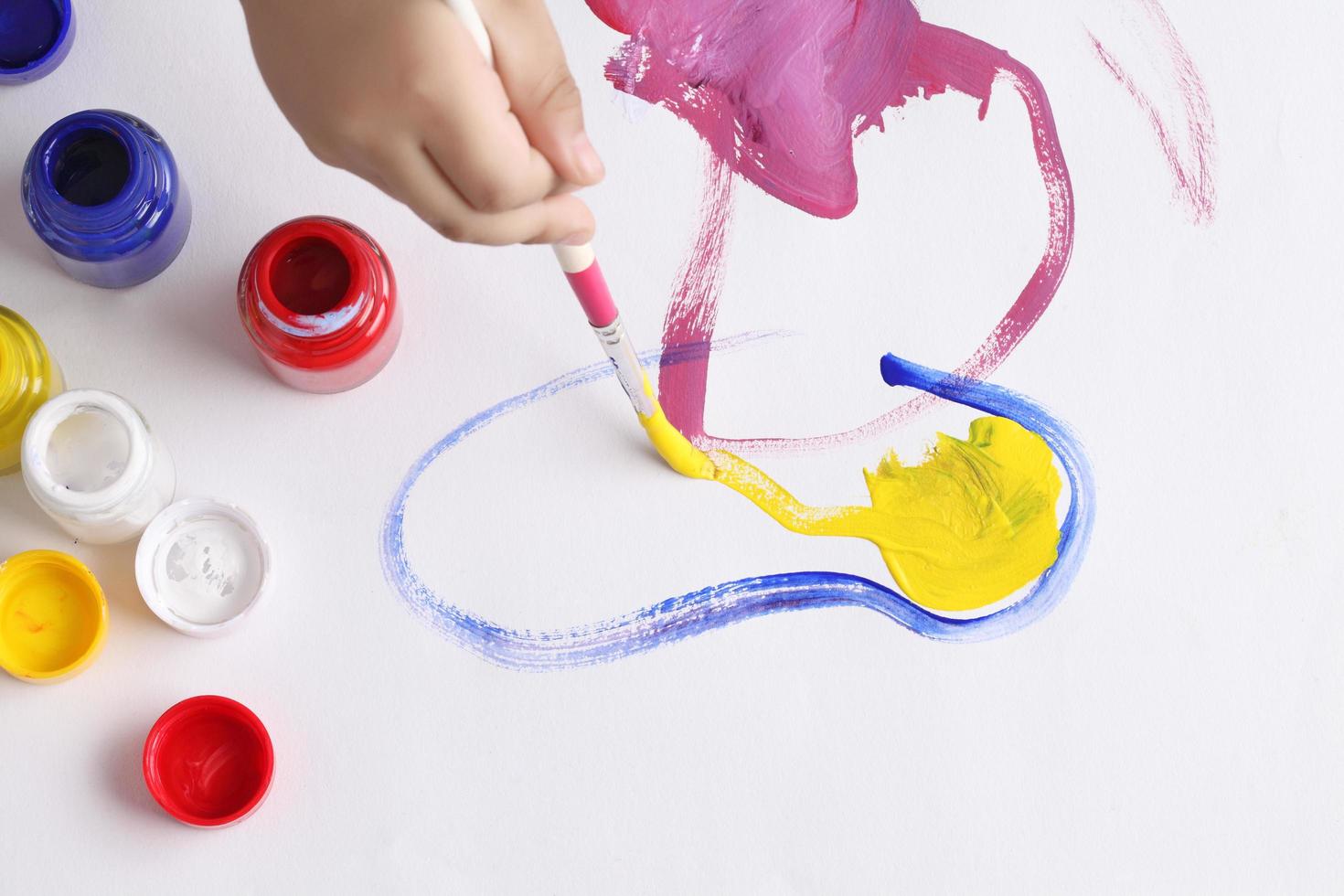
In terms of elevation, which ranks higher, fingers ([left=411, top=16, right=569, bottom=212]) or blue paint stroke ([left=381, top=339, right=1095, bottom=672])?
fingers ([left=411, top=16, right=569, bottom=212])

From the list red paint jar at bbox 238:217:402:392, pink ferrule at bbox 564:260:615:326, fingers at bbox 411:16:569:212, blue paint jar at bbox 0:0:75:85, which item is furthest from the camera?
blue paint jar at bbox 0:0:75:85

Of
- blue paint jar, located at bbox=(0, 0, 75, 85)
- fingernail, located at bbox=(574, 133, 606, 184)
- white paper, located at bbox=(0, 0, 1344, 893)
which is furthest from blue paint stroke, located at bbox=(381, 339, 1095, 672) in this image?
blue paint jar, located at bbox=(0, 0, 75, 85)

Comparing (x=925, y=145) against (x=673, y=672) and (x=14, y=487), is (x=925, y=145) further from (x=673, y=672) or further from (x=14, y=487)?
(x=14, y=487)

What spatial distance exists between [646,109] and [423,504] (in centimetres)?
45

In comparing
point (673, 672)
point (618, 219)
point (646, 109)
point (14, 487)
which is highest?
point (646, 109)

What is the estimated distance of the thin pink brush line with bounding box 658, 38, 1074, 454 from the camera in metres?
1.09

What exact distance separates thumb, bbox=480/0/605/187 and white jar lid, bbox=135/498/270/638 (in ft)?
1.70

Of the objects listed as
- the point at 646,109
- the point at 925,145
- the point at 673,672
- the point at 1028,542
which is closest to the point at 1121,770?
the point at 1028,542

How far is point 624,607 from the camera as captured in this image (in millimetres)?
1060

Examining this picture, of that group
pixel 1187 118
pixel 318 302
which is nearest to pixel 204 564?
pixel 318 302

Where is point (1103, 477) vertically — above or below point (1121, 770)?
above

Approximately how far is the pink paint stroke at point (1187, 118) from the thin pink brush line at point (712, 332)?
162 mm

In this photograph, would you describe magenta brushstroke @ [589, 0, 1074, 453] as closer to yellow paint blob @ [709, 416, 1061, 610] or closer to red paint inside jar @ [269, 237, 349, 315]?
yellow paint blob @ [709, 416, 1061, 610]

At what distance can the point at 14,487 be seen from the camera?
1.06m
